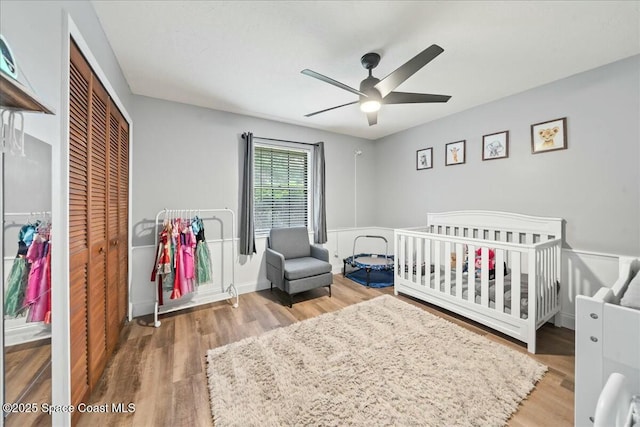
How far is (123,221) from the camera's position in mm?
2385

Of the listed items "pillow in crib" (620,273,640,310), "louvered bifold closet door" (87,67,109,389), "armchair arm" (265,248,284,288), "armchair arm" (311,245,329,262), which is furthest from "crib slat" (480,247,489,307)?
"louvered bifold closet door" (87,67,109,389)

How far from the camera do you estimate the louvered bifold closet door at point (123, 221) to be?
222 cm

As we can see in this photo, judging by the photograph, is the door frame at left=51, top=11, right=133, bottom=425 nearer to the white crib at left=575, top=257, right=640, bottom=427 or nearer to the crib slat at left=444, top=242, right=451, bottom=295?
the white crib at left=575, top=257, right=640, bottom=427

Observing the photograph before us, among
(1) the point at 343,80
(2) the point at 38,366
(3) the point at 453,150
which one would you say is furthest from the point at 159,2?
(3) the point at 453,150

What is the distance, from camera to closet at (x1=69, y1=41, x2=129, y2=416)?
1284 mm

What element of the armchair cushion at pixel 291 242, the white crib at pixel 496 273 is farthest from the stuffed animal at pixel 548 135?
the armchair cushion at pixel 291 242

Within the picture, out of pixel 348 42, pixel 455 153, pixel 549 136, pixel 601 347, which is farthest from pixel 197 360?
pixel 549 136

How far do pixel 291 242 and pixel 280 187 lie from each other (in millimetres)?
894

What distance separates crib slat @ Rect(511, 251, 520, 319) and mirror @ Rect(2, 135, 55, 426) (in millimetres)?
2939

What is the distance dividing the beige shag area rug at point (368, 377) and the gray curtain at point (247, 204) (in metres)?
1.32

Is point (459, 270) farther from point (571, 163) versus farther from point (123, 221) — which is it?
point (123, 221)

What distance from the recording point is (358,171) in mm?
4516

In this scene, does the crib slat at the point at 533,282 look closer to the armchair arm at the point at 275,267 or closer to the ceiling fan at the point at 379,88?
the ceiling fan at the point at 379,88

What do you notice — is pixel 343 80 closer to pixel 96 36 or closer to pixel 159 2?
pixel 159 2
